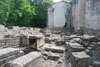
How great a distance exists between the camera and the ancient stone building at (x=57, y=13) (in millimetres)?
21109

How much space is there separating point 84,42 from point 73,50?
954 millimetres

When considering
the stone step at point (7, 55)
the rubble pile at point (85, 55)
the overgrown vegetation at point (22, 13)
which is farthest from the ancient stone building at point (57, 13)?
the stone step at point (7, 55)

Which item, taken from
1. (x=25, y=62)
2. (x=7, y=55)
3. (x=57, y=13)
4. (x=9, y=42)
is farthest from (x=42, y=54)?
(x=57, y=13)

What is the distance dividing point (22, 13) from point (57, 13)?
784cm

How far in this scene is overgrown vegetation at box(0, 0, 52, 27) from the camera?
17959 mm

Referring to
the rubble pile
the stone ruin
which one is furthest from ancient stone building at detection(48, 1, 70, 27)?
the rubble pile

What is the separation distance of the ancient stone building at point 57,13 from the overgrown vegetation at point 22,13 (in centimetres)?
535

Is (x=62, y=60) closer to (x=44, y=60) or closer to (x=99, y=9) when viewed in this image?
(x=44, y=60)

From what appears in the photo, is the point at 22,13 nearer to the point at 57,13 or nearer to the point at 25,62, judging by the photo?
the point at 57,13

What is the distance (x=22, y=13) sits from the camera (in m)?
23.3

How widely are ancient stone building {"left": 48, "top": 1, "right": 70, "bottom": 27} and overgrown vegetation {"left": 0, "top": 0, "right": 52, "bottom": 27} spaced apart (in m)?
5.35

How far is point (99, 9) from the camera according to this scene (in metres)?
8.66

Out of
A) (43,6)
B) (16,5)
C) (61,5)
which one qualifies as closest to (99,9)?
(61,5)

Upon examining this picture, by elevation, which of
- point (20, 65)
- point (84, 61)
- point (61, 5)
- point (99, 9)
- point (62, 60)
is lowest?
point (62, 60)
